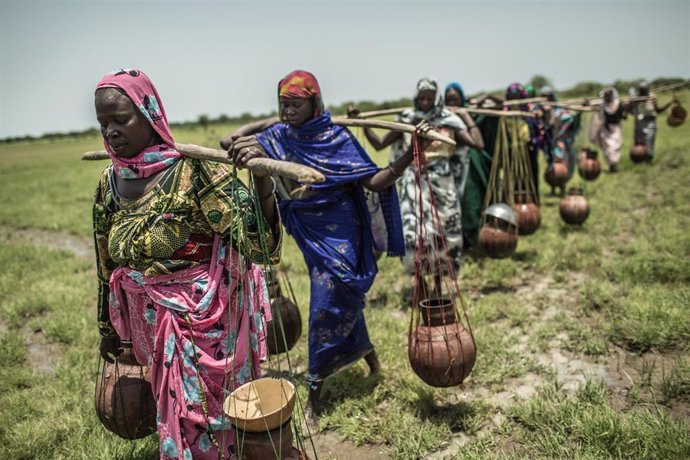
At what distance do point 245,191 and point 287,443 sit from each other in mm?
1057

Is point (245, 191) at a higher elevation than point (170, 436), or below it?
higher

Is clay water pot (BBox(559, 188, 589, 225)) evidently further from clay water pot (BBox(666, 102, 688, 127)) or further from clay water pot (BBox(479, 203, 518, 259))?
clay water pot (BBox(666, 102, 688, 127))

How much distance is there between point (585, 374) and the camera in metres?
3.67

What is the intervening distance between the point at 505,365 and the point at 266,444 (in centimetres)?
249

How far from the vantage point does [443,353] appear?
2.99 metres

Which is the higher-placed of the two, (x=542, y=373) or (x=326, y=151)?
(x=326, y=151)

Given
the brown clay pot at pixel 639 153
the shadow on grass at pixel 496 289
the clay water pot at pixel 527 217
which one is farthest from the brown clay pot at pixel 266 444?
the brown clay pot at pixel 639 153

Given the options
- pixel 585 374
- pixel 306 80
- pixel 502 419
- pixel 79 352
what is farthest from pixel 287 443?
pixel 79 352

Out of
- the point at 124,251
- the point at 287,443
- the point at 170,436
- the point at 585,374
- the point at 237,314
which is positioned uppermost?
the point at 124,251

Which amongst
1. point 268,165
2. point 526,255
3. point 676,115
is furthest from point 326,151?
point 676,115

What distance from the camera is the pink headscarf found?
7.22 ft

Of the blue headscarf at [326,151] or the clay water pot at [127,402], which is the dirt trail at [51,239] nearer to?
the blue headscarf at [326,151]

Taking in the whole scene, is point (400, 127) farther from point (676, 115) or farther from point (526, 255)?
point (676, 115)

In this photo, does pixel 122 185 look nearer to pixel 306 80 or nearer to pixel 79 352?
pixel 306 80
